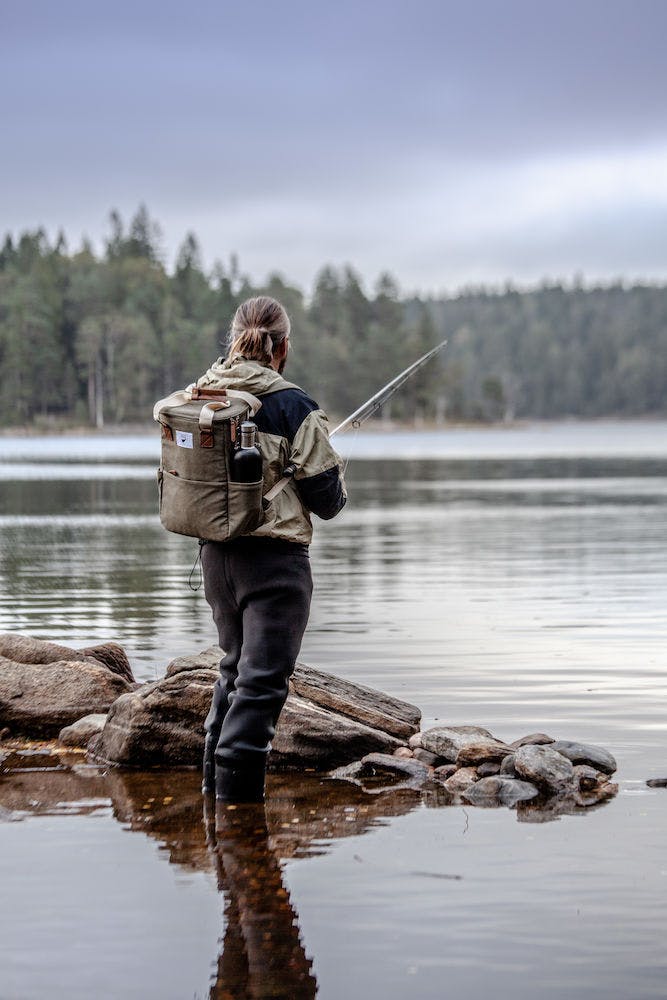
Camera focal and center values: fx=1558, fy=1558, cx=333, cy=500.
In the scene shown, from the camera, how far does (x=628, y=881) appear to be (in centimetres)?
569

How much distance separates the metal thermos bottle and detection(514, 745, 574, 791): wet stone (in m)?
2.08

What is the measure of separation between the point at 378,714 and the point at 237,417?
272cm

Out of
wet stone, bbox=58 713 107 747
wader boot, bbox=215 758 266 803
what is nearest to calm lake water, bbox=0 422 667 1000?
wader boot, bbox=215 758 266 803

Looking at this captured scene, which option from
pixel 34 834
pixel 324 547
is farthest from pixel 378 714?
pixel 324 547

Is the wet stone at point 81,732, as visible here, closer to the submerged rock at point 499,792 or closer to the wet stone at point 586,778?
the submerged rock at point 499,792

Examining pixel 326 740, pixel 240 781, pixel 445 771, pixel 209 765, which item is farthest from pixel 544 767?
pixel 209 765

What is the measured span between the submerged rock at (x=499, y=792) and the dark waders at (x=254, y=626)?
3.34 feet

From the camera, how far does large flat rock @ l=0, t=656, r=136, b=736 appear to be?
893 centimetres

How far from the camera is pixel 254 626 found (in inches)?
259

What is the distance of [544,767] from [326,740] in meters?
1.17

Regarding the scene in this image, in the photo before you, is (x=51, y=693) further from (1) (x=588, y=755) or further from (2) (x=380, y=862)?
(2) (x=380, y=862)

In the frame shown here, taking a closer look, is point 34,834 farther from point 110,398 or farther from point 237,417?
point 110,398

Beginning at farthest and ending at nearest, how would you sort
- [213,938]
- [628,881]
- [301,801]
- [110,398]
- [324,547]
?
[110,398], [324,547], [301,801], [628,881], [213,938]

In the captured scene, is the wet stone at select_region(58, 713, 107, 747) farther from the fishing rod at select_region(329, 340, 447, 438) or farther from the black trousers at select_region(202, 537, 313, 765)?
the fishing rod at select_region(329, 340, 447, 438)
